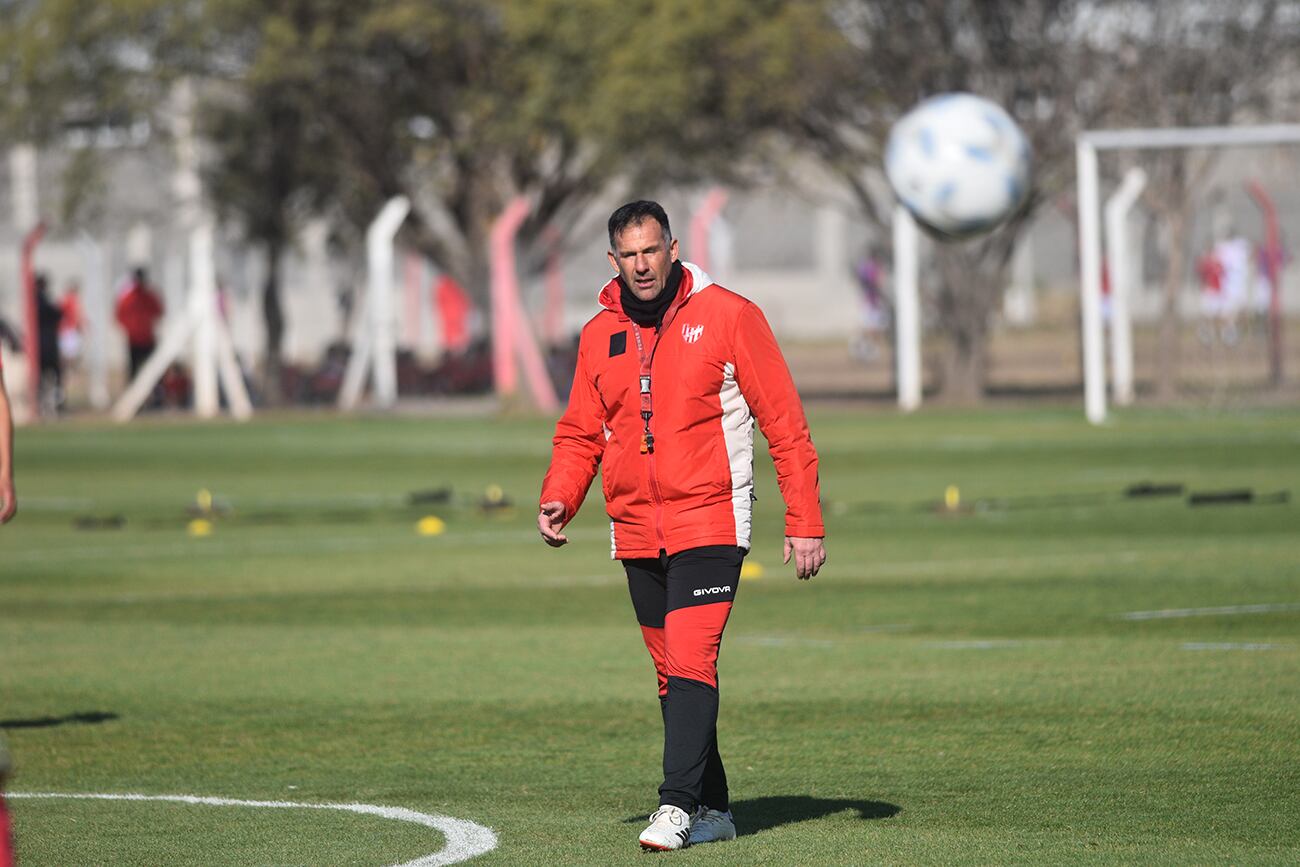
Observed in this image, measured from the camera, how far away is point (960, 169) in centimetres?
2233

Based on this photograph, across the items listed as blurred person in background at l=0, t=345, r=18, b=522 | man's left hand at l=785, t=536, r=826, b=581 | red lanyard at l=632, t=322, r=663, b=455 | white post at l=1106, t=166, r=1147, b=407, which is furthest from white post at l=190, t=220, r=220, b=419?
man's left hand at l=785, t=536, r=826, b=581

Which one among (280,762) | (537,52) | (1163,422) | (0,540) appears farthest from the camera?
(537,52)

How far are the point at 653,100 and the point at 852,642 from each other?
22.8 meters

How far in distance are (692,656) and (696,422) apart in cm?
71

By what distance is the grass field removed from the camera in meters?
7.39

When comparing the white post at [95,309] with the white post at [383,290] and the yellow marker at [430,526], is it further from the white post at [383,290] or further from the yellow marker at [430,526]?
the yellow marker at [430,526]

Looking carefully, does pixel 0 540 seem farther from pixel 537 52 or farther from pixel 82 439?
pixel 537 52

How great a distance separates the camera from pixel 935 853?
269 inches

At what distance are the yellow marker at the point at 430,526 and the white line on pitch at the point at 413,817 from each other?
10.8 meters

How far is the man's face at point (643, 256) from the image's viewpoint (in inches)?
271

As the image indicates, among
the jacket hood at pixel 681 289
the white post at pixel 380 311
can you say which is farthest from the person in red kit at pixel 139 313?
the jacket hood at pixel 681 289

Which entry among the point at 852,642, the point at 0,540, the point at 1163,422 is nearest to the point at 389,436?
the point at 1163,422

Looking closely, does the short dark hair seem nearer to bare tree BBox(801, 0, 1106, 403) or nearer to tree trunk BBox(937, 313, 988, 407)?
bare tree BBox(801, 0, 1106, 403)

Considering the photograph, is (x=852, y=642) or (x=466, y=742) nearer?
(x=466, y=742)
